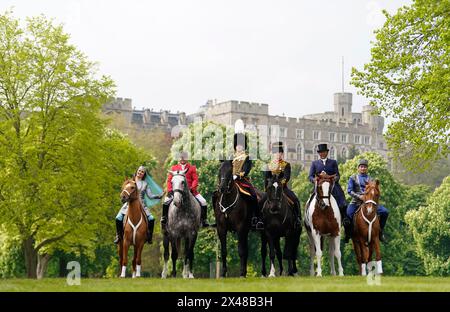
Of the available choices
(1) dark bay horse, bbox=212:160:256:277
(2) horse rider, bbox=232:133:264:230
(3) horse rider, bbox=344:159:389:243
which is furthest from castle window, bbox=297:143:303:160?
(1) dark bay horse, bbox=212:160:256:277

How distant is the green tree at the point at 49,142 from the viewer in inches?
1702

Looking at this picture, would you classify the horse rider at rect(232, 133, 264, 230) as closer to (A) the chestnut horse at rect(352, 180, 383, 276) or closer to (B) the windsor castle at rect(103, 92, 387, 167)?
(A) the chestnut horse at rect(352, 180, 383, 276)

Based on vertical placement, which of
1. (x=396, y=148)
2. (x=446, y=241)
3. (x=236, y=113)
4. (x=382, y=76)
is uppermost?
(x=236, y=113)

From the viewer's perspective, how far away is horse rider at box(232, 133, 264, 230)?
2372 cm

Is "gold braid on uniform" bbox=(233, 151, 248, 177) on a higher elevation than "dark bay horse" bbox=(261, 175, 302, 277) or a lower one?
higher

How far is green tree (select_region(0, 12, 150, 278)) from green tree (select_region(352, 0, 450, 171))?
15.2m

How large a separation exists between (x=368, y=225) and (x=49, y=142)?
23.5 meters

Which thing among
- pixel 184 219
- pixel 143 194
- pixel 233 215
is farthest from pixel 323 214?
pixel 143 194

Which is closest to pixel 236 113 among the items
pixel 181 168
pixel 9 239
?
pixel 9 239

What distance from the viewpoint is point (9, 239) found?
171 feet

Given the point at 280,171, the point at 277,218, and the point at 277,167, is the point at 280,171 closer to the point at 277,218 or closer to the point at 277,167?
the point at 277,167

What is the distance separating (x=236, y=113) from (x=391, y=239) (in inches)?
4137

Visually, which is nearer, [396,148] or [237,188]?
[237,188]
